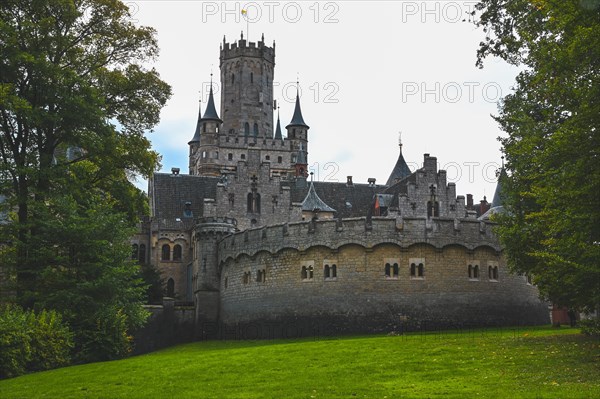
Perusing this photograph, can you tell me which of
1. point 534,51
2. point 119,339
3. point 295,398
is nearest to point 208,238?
point 119,339

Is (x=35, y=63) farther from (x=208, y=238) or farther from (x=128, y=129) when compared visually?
(x=208, y=238)

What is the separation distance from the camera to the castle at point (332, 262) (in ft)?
140

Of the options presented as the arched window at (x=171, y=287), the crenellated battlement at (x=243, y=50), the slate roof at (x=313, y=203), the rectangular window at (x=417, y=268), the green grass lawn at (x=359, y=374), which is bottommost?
the green grass lawn at (x=359, y=374)

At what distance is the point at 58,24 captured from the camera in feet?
117

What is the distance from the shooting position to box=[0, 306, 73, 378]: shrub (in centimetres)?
2675

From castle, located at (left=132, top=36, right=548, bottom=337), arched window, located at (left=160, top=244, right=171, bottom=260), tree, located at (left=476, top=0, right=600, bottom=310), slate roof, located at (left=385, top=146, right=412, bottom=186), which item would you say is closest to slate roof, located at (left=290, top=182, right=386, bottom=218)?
castle, located at (left=132, top=36, right=548, bottom=337)

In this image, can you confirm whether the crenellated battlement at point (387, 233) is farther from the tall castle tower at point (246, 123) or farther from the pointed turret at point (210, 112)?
the pointed turret at point (210, 112)

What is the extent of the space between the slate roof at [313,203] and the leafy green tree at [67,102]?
84.4 ft

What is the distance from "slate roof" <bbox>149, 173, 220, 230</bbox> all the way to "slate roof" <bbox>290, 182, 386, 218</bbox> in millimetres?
7704

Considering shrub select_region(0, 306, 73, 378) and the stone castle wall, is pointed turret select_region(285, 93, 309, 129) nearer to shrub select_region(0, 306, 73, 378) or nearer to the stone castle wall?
the stone castle wall

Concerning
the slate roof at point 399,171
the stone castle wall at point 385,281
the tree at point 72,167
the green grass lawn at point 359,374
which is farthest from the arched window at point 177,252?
the green grass lawn at point 359,374

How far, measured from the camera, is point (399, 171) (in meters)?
77.0

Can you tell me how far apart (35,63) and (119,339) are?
41.0 ft

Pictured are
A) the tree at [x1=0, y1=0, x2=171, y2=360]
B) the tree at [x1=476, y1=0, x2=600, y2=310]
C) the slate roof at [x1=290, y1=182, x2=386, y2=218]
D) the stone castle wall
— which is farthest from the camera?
the slate roof at [x1=290, y1=182, x2=386, y2=218]
